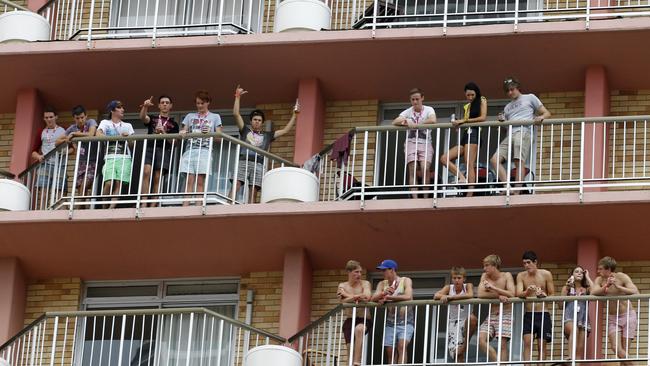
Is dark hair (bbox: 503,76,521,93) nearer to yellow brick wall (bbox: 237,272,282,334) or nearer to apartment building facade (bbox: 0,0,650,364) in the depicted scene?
apartment building facade (bbox: 0,0,650,364)

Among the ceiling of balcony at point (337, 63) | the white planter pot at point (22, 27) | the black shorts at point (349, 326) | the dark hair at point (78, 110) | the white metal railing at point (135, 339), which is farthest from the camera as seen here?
the white planter pot at point (22, 27)

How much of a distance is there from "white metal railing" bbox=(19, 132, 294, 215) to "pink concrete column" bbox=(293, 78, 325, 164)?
1.40ft

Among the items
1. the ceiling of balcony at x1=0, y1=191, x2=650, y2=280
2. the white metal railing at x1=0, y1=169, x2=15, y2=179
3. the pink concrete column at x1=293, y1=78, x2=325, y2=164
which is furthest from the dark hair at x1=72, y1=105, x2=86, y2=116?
the pink concrete column at x1=293, y1=78, x2=325, y2=164

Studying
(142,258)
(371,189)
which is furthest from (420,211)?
(142,258)

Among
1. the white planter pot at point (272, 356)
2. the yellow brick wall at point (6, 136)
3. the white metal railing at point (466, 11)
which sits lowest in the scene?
the white planter pot at point (272, 356)

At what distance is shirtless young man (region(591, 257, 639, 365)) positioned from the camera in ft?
103

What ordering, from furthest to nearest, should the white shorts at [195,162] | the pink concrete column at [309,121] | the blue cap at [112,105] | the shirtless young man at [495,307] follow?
the pink concrete column at [309,121], the blue cap at [112,105], the white shorts at [195,162], the shirtless young man at [495,307]

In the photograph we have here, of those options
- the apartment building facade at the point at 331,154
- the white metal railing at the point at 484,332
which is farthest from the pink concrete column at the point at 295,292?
the white metal railing at the point at 484,332

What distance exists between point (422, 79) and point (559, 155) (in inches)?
85.4

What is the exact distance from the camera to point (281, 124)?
117 feet

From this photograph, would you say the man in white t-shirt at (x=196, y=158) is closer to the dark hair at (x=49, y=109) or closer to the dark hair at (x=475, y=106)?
the dark hair at (x=49, y=109)

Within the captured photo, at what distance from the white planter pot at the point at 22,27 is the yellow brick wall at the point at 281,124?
303 cm

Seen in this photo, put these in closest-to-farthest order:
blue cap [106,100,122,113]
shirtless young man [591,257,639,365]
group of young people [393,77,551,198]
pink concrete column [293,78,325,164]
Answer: shirtless young man [591,257,639,365], group of young people [393,77,551,198], blue cap [106,100,122,113], pink concrete column [293,78,325,164]

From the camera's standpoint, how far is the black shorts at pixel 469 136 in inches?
1318
